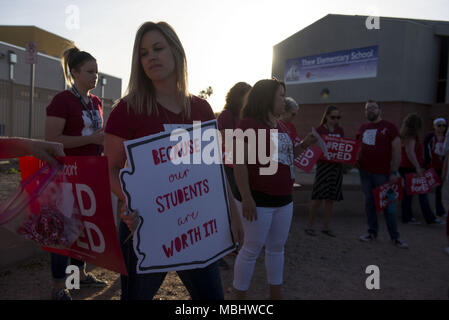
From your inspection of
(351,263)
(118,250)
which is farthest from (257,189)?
(351,263)

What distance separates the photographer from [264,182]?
8.92 ft

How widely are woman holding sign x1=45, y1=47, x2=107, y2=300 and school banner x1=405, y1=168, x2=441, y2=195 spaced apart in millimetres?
5736

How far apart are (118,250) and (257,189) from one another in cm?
138

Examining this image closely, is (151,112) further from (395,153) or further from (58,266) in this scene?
(395,153)

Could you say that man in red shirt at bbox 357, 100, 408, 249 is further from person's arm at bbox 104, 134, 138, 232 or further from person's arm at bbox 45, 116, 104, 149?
person's arm at bbox 104, 134, 138, 232

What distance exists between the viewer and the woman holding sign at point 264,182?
2.70 meters

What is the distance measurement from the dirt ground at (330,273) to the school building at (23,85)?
21.3 ft

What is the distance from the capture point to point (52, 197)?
1.80m

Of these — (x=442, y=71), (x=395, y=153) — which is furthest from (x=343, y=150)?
(x=442, y=71)

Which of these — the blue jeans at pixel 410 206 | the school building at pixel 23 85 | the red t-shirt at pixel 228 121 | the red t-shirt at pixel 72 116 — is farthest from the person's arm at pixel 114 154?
the school building at pixel 23 85

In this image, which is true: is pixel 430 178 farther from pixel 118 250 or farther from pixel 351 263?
pixel 118 250

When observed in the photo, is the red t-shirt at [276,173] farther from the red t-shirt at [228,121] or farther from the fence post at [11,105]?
the fence post at [11,105]

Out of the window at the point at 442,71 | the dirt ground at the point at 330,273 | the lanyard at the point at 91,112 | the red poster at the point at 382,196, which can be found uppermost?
the window at the point at 442,71

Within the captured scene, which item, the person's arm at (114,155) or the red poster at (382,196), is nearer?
the person's arm at (114,155)
